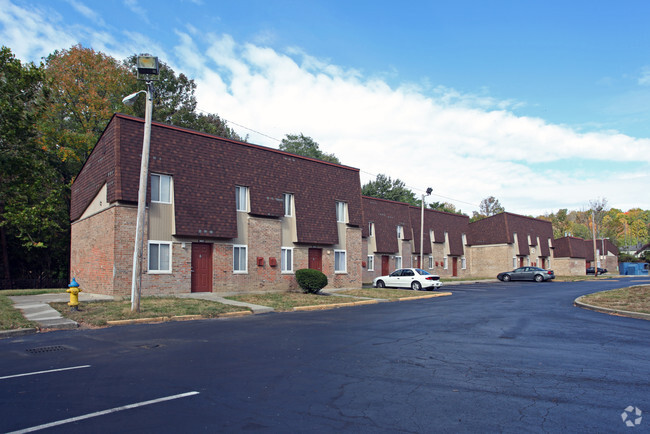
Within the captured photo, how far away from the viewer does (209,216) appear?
22.7m

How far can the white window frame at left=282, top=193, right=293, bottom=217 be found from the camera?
2730cm

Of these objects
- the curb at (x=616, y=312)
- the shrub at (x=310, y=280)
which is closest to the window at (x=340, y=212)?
the shrub at (x=310, y=280)

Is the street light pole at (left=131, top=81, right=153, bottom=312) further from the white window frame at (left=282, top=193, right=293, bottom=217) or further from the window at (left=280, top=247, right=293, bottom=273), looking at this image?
the white window frame at (left=282, top=193, right=293, bottom=217)

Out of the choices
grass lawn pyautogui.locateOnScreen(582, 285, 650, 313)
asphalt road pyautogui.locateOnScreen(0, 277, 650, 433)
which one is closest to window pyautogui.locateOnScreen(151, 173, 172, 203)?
asphalt road pyautogui.locateOnScreen(0, 277, 650, 433)

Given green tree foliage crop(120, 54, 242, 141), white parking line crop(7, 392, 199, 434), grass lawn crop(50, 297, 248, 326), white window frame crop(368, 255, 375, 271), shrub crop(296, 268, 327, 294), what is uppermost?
green tree foliage crop(120, 54, 242, 141)

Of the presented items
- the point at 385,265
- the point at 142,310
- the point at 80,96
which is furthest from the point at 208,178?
the point at 385,265

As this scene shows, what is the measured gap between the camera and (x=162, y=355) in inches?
351

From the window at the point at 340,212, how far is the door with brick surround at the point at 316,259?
2830 mm

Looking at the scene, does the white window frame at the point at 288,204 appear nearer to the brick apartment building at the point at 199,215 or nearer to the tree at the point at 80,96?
the brick apartment building at the point at 199,215

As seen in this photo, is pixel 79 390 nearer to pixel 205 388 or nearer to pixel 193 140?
pixel 205 388

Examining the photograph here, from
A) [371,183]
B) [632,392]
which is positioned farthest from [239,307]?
[371,183]

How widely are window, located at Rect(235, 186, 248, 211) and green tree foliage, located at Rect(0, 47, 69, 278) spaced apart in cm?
1109

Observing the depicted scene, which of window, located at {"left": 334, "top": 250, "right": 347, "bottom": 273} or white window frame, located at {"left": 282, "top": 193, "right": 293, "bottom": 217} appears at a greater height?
white window frame, located at {"left": 282, "top": 193, "right": 293, "bottom": 217}

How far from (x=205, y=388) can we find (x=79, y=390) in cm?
173
